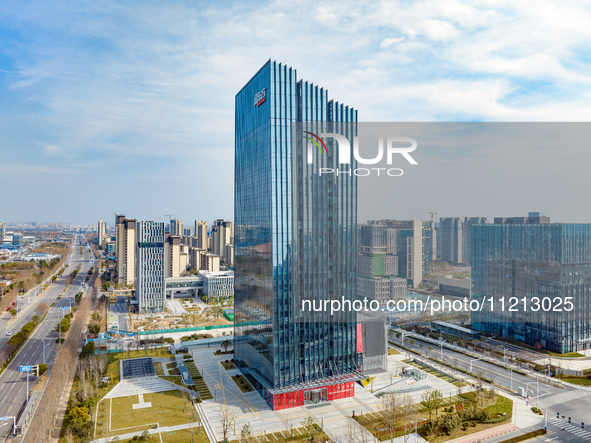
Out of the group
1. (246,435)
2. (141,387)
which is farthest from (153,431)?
(141,387)

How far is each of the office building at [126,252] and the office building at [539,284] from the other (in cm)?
6287

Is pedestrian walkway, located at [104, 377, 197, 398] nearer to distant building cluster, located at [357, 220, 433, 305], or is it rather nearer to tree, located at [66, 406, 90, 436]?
tree, located at [66, 406, 90, 436]

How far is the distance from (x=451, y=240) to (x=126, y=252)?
61483 millimetres

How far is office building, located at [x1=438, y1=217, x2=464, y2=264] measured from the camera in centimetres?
6102

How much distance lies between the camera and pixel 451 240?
208 ft

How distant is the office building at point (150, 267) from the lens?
198 feet

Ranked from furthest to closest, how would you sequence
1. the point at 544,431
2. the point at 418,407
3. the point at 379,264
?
1. the point at 379,264
2. the point at 418,407
3. the point at 544,431

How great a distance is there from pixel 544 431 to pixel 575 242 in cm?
2432

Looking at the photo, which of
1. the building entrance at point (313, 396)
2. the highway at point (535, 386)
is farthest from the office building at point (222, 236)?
the building entrance at point (313, 396)

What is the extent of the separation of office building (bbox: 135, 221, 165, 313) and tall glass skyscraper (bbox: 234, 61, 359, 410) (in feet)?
122

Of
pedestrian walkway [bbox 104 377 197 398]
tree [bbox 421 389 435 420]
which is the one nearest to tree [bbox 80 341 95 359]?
pedestrian walkway [bbox 104 377 197 398]

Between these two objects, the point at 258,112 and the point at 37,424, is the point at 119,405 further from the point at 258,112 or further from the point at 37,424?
the point at 258,112

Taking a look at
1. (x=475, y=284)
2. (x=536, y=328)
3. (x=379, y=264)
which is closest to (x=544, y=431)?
(x=536, y=328)

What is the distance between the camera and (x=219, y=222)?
110 m
